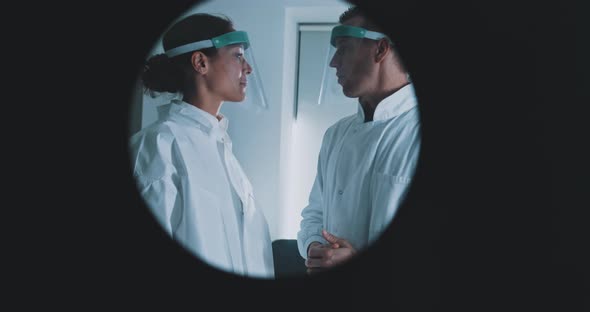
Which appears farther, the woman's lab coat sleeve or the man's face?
the man's face

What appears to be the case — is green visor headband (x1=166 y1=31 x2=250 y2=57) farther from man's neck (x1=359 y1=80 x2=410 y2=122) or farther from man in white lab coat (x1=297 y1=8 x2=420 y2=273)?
man's neck (x1=359 y1=80 x2=410 y2=122)

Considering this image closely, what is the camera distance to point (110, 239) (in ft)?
1.50

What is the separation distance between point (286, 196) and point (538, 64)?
6.04 ft

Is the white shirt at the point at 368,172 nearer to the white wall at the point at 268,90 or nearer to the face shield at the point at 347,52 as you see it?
the face shield at the point at 347,52

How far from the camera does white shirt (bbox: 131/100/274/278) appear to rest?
87 cm

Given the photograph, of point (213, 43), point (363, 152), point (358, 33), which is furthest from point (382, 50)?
point (213, 43)

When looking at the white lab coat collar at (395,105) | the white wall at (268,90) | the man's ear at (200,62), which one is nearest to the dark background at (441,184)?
the white lab coat collar at (395,105)

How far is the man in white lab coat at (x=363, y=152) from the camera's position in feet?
2.68

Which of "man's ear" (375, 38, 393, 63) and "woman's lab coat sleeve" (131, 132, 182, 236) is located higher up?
"man's ear" (375, 38, 393, 63)

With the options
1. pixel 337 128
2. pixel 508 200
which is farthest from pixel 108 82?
pixel 337 128

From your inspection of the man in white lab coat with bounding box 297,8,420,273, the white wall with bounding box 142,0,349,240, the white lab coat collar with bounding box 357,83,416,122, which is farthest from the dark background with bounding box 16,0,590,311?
the white wall with bounding box 142,0,349,240

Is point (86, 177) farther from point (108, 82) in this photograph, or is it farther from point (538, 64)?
point (538, 64)

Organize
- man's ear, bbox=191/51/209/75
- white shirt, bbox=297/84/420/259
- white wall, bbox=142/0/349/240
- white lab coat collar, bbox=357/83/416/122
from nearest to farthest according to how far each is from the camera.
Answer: white shirt, bbox=297/84/420/259 < white lab coat collar, bbox=357/83/416/122 < man's ear, bbox=191/51/209/75 < white wall, bbox=142/0/349/240

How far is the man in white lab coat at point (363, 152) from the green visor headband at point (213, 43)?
11.0 inches
